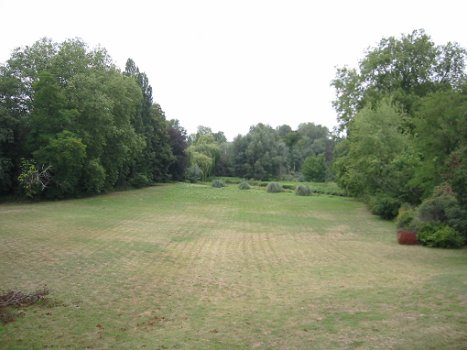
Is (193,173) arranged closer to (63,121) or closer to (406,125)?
(63,121)

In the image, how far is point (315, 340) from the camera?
7.31 m

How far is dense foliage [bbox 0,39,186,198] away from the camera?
35000mm

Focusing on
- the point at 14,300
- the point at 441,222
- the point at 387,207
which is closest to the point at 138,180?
the point at 387,207

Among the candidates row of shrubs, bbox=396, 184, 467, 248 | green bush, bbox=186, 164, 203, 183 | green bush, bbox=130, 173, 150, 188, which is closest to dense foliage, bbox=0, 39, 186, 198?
green bush, bbox=130, 173, 150, 188

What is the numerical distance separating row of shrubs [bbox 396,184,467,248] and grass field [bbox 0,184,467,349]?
89 centimetres

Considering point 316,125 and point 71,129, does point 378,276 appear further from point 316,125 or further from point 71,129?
point 316,125

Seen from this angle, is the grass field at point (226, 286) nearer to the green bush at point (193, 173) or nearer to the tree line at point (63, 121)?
the tree line at point (63, 121)

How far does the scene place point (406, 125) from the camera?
3756 cm

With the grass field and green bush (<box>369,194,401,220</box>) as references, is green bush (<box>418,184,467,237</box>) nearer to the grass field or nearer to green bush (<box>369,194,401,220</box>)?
the grass field

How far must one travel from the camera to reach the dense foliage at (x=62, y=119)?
35.0 metres

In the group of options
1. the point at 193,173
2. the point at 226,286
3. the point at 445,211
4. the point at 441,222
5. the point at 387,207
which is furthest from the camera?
the point at 193,173

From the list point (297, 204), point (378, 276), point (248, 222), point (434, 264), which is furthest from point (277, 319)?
point (297, 204)

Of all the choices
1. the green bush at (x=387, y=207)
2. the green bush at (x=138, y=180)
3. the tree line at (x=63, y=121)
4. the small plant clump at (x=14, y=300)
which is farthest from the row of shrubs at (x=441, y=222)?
the green bush at (x=138, y=180)

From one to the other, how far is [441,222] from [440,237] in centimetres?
160
